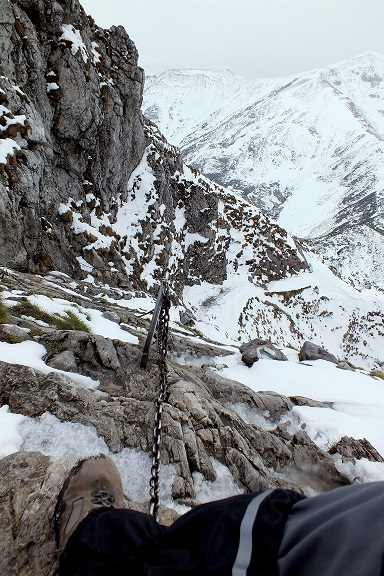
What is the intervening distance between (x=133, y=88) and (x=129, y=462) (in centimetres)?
2577

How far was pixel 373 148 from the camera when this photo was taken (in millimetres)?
139375

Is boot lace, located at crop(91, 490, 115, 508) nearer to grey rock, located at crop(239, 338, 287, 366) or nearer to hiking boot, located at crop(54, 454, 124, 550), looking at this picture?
hiking boot, located at crop(54, 454, 124, 550)

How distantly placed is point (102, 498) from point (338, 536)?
1.75 m

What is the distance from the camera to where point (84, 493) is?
224 cm

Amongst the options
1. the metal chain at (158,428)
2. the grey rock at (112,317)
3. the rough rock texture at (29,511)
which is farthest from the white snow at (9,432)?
the grey rock at (112,317)

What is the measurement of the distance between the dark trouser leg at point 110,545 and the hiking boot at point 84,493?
45 cm

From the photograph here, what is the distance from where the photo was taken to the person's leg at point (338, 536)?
1.04 m

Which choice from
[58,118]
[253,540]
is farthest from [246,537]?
[58,118]

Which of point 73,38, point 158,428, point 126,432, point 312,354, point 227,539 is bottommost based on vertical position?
point 126,432

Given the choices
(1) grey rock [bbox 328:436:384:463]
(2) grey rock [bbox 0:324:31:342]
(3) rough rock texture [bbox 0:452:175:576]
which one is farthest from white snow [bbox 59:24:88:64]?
(1) grey rock [bbox 328:436:384:463]

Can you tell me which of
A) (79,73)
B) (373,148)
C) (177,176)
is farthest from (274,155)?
(79,73)

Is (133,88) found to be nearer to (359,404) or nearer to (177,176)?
(177,176)

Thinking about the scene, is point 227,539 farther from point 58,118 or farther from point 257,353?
point 58,118

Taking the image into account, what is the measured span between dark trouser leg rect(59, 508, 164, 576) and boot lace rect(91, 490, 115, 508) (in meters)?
0.46
